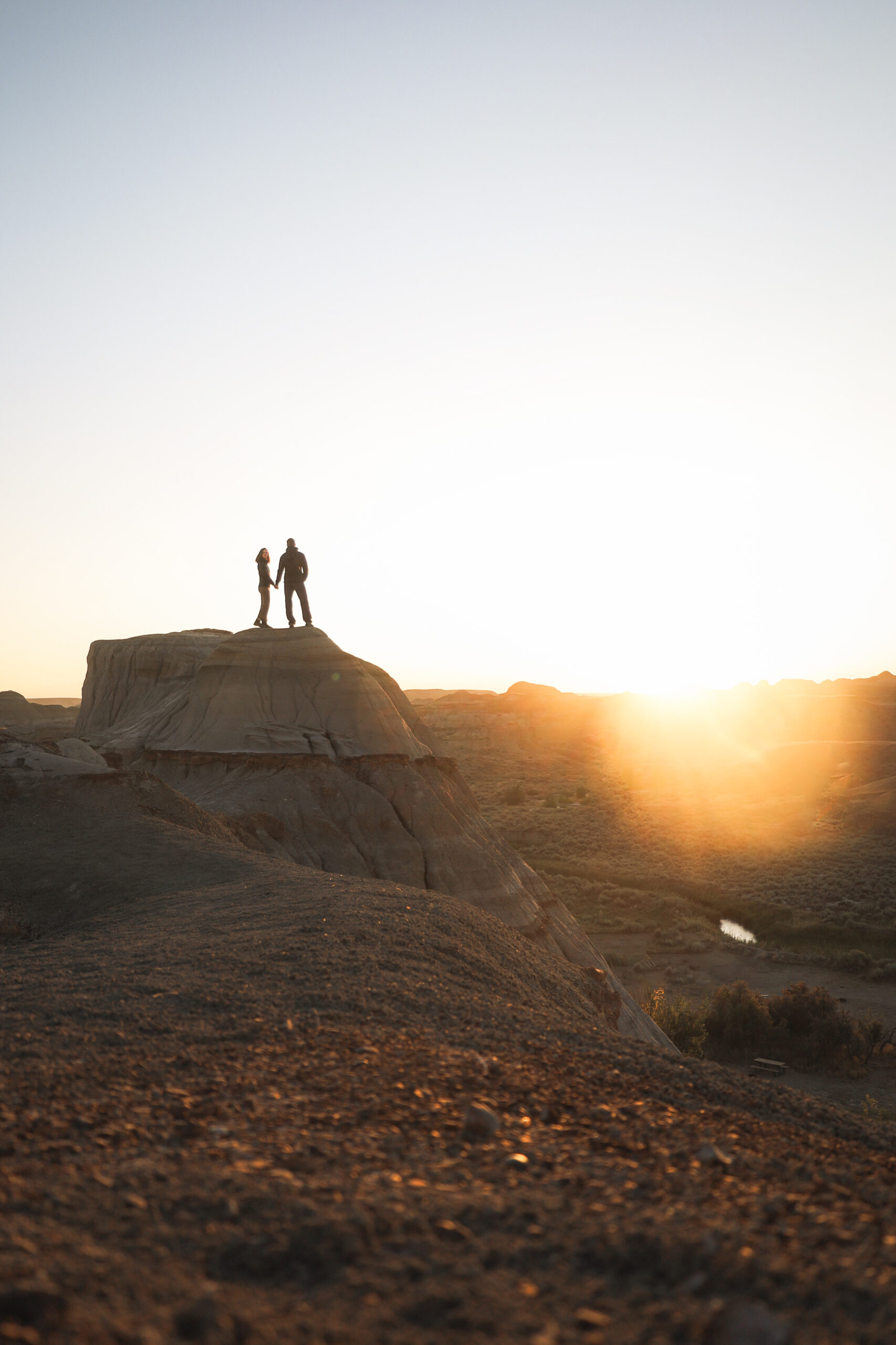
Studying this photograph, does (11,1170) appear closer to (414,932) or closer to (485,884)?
(414,932)

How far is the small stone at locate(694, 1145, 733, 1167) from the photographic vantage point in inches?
161

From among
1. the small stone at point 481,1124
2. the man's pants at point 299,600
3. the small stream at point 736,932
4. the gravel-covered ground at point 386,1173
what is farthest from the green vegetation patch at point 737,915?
the small stone at point 481,1124

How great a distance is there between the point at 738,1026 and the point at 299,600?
17374mm

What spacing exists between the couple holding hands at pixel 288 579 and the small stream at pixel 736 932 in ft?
73.4

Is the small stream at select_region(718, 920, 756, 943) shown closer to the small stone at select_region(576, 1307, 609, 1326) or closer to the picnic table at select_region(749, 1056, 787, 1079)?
the picnic table at select_region(749, 1056, 787, 1079)

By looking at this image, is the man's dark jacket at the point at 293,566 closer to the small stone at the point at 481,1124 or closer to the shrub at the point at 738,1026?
the shrub at the point at 738,1026

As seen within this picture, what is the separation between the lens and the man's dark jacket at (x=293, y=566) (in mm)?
23703

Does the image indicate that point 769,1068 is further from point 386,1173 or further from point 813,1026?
point 386,1173

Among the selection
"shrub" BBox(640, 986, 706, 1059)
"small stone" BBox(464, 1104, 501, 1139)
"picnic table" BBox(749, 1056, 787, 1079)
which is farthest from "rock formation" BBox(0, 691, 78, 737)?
"small stone" BBox(464, 1104, 501, 1139)

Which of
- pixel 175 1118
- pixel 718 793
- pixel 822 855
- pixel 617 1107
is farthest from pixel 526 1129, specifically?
pixel 718 793

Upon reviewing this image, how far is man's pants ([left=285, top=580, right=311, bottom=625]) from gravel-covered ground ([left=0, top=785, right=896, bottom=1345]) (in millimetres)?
17660

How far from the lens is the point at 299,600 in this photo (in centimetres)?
2530

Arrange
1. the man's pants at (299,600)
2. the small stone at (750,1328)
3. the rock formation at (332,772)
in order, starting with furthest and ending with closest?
the man's pants at (299,600)
the rock formation at (332,772)
the small stone at (750,1328)

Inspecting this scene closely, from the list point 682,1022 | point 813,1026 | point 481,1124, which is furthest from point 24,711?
point 481,1124
